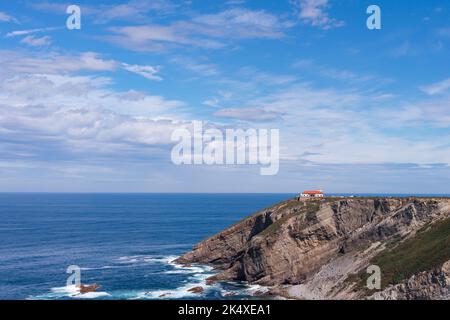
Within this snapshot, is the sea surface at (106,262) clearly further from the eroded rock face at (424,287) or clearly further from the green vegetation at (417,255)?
the eroded rock face at (424,287)

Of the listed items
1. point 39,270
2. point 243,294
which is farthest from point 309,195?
point 39,270

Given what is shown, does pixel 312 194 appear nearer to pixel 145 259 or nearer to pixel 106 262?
pixel 145 259

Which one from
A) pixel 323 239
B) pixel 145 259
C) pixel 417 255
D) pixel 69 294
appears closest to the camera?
pixel 417 255

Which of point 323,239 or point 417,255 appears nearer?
point 417,255

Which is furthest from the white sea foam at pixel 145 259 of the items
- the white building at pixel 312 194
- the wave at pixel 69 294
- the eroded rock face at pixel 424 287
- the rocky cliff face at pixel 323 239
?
the eroded rock face at pixel 424 287

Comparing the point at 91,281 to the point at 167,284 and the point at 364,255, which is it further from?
the point at 364,255

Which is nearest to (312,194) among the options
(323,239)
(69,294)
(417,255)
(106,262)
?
(323,239)

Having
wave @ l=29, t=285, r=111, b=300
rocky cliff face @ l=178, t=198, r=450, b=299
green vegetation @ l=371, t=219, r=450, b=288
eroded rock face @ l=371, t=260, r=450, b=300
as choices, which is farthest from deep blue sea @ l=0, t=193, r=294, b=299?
eroded rock face @ l=371, t=260, r=450, b=300

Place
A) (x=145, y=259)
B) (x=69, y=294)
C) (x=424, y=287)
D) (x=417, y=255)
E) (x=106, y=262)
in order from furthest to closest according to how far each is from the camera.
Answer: (x=145, y=259) → (x=106, y=262) → (x=69, y=294) → (x=417, y=255) → (x=424, y=287)
